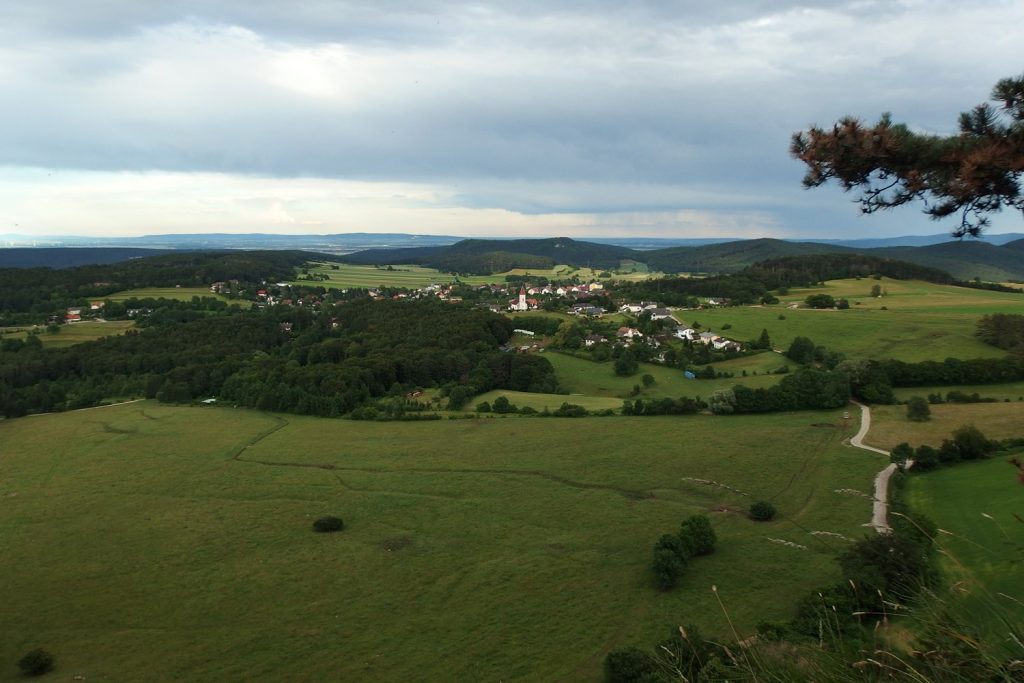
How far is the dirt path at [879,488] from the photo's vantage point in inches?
897

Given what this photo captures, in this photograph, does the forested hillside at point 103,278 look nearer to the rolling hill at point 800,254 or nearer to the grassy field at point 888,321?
the rolling hill at point 800,254

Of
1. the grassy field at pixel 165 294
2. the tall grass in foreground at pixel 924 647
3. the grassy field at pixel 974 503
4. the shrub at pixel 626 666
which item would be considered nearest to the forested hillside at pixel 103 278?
the grassy field at pixel 165 294

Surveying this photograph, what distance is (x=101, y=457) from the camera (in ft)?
120

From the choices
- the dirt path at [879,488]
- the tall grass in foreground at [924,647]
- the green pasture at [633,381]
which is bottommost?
the dirt path at [879,488]

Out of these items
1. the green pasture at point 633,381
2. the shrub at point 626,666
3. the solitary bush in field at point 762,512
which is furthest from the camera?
the green pasture at point 633,381

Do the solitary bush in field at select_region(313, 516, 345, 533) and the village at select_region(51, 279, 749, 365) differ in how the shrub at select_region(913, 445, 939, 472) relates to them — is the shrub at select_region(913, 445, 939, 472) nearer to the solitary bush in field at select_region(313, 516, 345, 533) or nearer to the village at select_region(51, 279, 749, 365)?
the village at select_region(51, 279, 749, 365)

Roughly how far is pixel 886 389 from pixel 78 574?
48065 mm

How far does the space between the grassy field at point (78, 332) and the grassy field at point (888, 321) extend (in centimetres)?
6817

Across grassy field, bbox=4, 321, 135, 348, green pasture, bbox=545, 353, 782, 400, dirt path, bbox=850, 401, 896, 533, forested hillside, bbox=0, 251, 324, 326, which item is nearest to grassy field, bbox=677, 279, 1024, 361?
green pasture, bbox=545, 353, 782, 400

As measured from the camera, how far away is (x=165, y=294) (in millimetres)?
91625

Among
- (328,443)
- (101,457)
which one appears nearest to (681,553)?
(328,443)

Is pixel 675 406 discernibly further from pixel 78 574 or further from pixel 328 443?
pixel 78 574

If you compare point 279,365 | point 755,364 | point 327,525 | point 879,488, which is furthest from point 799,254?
point 327,525

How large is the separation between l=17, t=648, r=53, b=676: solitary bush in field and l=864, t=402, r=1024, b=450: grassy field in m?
37.0
